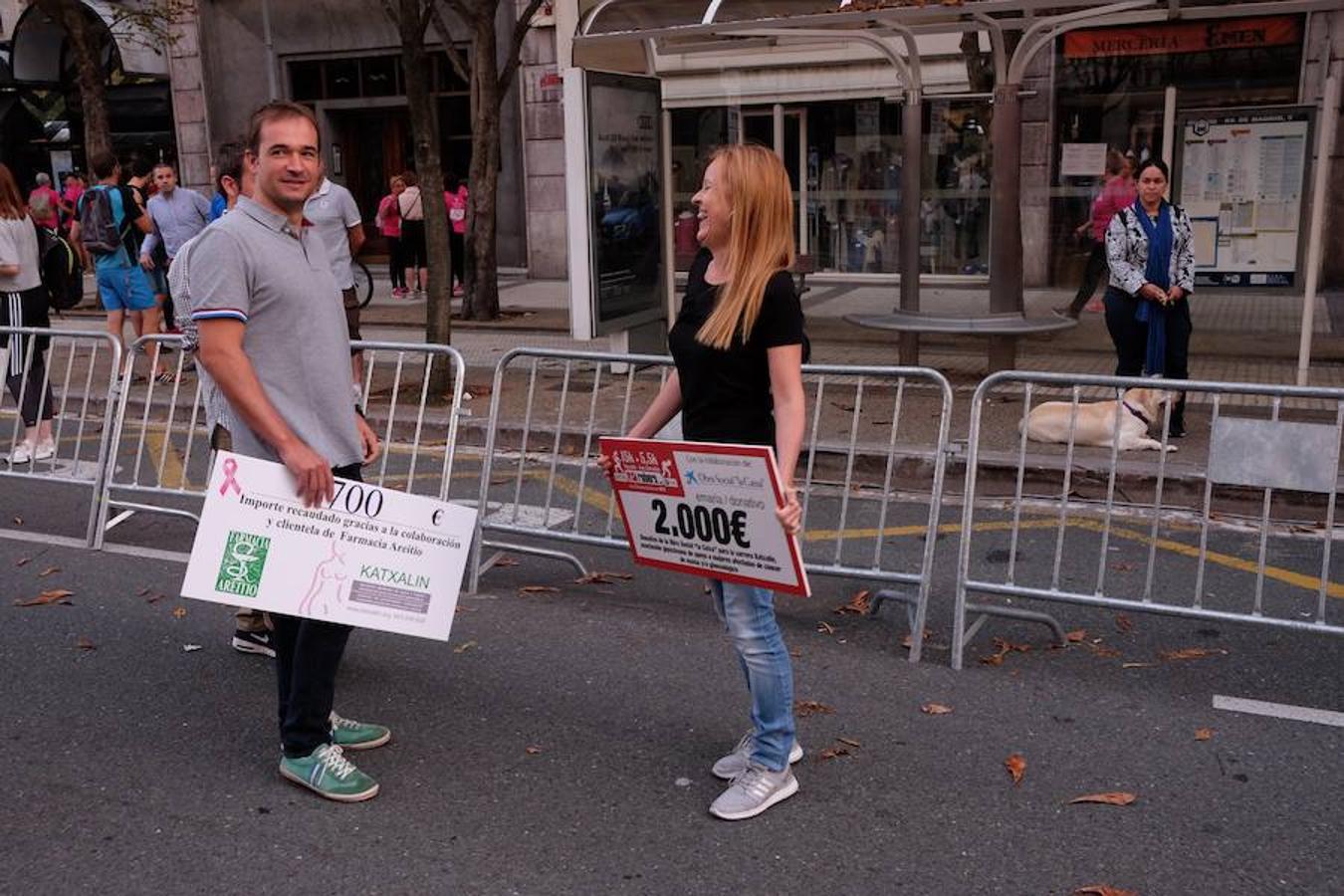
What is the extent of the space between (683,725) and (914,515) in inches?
119

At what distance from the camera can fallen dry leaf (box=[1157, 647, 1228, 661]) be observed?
490cm

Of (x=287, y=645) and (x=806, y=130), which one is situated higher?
(x=806, y=130)

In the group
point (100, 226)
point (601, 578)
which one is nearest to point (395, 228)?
point (100, 226)

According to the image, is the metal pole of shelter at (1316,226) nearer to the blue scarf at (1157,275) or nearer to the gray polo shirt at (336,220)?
the blue scarf at (1157,275)

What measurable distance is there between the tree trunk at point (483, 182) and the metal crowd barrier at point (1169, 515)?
654 centimetres

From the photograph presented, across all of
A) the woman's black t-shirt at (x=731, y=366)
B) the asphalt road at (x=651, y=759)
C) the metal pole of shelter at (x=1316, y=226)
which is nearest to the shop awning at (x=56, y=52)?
the metal pole of shelter at (x=1316, y=226)

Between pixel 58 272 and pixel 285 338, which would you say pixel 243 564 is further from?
pixel 58 272

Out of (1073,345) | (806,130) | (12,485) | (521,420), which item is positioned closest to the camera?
(12,485)

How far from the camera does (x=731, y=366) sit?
3.54 m

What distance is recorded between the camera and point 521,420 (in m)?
8.99

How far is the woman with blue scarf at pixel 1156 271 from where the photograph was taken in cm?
812

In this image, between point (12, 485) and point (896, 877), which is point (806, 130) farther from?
point (896, 877)

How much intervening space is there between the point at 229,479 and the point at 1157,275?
6.38 metres

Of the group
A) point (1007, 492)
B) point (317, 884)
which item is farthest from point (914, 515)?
point (317, 884)
